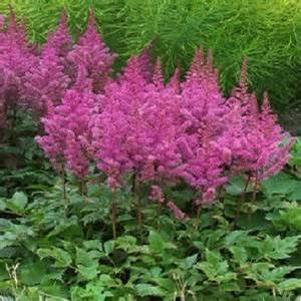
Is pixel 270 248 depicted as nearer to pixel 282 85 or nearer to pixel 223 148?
pixel 223 148

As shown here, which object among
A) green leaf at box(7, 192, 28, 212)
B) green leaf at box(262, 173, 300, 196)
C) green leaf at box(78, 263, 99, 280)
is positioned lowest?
green leaf at box(78, 263, 99, 280)

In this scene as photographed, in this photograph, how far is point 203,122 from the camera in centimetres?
351

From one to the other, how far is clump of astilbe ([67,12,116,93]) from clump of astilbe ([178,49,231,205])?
1.87ft

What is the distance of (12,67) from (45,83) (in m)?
0.19

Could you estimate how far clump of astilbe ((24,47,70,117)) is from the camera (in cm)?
387

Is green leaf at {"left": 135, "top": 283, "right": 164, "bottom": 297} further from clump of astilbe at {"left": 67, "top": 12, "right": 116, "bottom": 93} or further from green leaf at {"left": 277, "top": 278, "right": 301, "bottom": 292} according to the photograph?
clump of astilbe at {"left": 67, "top": 12, "right": 116, "bottom": 93}

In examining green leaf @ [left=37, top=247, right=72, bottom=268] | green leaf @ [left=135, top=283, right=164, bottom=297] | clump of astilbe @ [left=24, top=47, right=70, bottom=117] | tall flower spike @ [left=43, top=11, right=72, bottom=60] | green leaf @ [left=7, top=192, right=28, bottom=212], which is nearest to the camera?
green leaf @ [left=135, top=283, right=164, bottom=297]

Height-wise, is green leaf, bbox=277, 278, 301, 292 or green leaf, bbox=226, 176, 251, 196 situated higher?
green leaf, bbox=226, 176, 251, 196

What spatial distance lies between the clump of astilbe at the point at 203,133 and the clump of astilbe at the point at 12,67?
0.77 m

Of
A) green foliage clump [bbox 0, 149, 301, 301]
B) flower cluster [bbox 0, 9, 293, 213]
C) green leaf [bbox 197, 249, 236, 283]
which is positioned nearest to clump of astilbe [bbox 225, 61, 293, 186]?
flower cluster [bbox 0, 9, 293, 213]

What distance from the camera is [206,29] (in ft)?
16.1

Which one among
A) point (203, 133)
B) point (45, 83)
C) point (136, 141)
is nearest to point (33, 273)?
point (136, 141)

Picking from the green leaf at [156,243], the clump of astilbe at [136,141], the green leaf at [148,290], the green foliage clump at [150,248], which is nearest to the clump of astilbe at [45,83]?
the green foliage clump at [150,248]

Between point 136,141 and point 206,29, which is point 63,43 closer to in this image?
point 206,29
